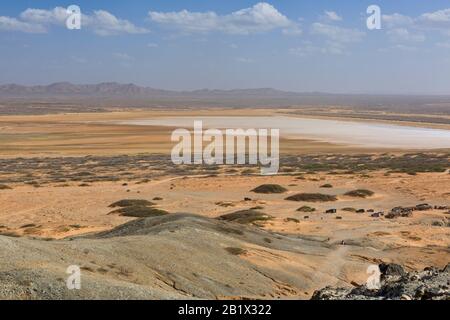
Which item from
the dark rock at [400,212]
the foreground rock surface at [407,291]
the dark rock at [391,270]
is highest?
the foreground rock surface at [407,291]

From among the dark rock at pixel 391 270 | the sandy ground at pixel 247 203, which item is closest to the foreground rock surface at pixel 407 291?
the dark rock at pixel 391 270

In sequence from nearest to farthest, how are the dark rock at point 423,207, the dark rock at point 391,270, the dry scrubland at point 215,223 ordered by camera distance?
1. the dry scrubland at point 215,223
2. the dark rock at point 391,270
3. the dark rock at point 423,207

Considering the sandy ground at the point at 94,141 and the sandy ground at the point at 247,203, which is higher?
the sandy ground at the point at 94,141

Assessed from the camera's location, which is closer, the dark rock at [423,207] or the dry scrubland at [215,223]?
the dry scrubland at [215,223]

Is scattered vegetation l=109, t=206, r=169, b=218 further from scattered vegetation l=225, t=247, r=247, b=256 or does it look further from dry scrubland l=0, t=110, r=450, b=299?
scattered vegetation l=225, t=247, r=247, b=256

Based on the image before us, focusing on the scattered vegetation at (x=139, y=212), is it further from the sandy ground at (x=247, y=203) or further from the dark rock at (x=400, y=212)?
the dark rock at (x=400, y=212)

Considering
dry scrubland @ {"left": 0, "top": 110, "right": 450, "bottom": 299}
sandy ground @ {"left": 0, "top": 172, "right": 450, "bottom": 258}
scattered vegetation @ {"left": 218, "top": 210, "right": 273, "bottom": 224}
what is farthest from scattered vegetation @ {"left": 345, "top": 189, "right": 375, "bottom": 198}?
scattered vegetation @ {"left": 218, "top": 210, "right": 273, "bottom": 224}

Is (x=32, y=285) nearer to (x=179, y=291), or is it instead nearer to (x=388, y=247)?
(x=179, y=291)
